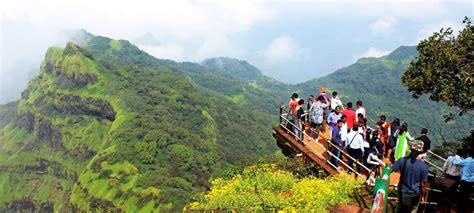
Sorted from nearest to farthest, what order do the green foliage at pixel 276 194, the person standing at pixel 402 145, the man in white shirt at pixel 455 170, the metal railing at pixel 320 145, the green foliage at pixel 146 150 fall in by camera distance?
1. the man in white shirt at pixel 455 170
2. the green foliage at pixel 276 194
3. the person standing at pixel 402 145
4. the metal railing at pixel 320 145
5. the green foliage at pixel 146 150

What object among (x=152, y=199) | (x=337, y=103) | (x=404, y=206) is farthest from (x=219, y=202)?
(x=152, y=199)

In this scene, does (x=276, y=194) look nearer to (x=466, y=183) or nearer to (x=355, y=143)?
(x=355, y=143)

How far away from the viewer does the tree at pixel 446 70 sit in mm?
19812

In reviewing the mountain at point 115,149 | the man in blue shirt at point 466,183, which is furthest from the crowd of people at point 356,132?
the mountain at point 115,149

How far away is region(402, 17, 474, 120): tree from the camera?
19.8 metres

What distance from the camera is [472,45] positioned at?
2020 centimetres

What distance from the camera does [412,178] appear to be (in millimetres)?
8586

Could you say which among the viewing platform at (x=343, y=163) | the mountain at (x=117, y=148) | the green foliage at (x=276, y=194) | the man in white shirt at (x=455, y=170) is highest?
the man in white shirt at (x=455, y=170)

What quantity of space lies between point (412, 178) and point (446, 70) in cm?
1463

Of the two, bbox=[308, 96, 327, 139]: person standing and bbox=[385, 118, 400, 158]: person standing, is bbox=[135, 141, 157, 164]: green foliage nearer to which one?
bbox=[308, 96, 327, 139]: person standing

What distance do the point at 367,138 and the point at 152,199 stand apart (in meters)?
96.4

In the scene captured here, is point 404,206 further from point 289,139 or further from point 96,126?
point 96,126

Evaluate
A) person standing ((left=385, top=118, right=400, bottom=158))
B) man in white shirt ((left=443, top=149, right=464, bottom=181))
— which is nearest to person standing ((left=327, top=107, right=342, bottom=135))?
person standing ((left=385, top=118, right=400, bottom=158))

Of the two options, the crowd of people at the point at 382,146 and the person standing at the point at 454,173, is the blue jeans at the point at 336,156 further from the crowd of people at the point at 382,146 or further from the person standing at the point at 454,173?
the person standing at the point at 454,173
